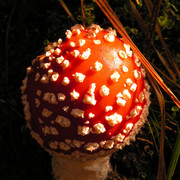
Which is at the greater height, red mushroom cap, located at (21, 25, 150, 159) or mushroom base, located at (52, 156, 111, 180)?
red mushroom cap, located at (21, 25, 150, 159)

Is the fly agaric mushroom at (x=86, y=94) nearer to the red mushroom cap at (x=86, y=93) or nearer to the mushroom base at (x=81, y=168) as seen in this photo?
the red mushroom cap at (x=86, y=93)

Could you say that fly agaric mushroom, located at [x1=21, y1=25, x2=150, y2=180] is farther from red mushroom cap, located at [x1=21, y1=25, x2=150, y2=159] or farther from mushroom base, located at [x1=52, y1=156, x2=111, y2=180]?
mushroom base, located at [x1=52, y1=156, x2=111, y2=180]

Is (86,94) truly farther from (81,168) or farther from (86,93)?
(81,168)

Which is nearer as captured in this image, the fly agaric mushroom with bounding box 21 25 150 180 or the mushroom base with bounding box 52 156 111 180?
the fly agaric mushroom with bounding box 21 25 150 180

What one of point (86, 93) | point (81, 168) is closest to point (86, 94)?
point (86, 93)

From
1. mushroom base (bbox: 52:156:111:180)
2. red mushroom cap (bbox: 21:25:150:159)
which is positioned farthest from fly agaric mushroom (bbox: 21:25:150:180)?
mushroom base (bbox: 52:156:111:180)

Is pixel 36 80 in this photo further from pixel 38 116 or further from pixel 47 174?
pixel 47 174
